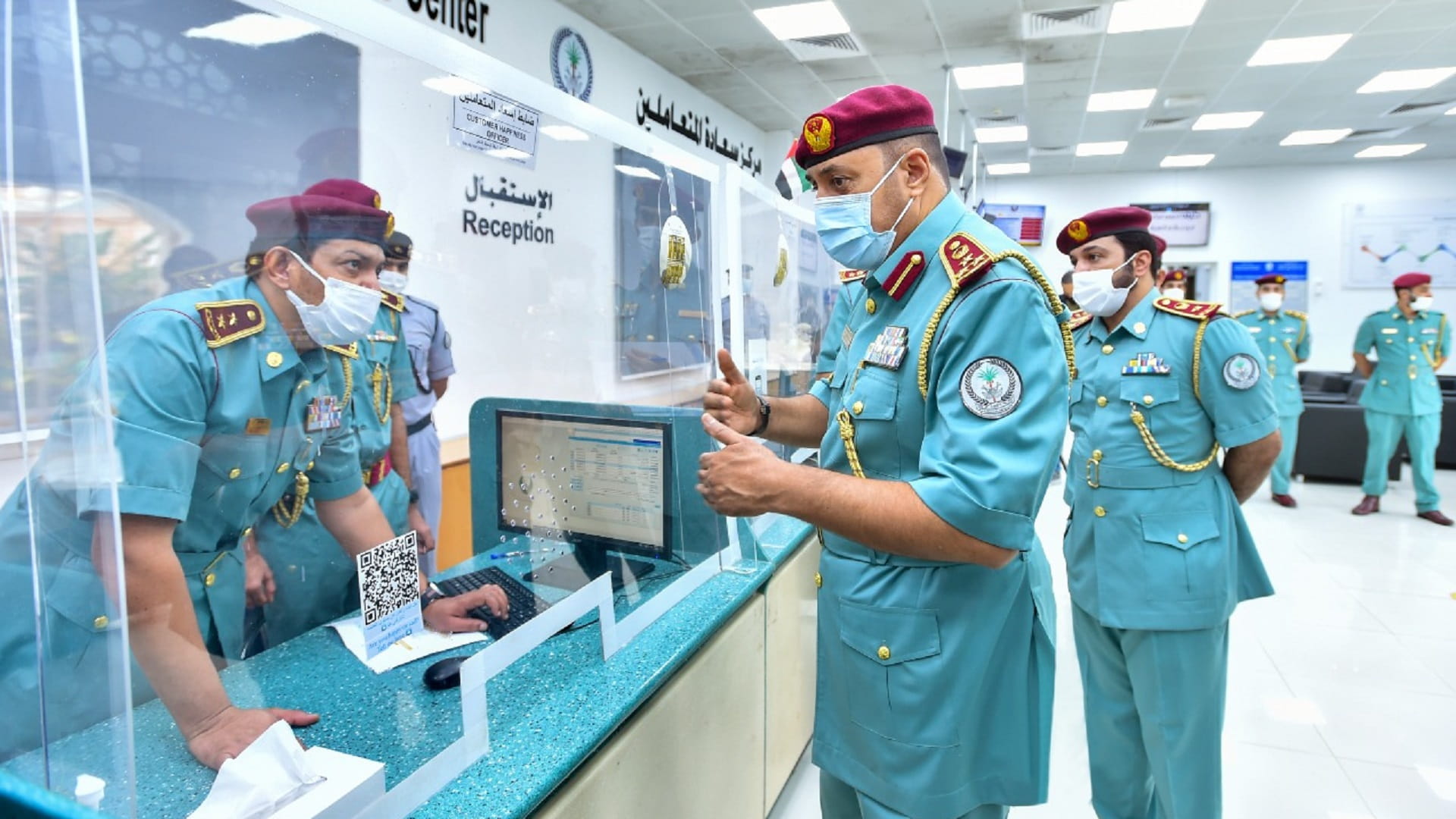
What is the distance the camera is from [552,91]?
1328 millimetres

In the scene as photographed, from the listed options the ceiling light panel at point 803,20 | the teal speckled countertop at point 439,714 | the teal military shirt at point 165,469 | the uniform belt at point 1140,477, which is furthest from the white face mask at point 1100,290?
the ceiling light panel at point 803,20

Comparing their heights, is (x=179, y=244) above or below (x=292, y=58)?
below

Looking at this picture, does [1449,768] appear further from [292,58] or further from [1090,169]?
[1090,169]

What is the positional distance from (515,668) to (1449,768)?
105 inches

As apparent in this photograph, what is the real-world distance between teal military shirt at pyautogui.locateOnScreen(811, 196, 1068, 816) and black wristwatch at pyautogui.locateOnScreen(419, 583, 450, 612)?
0.62m

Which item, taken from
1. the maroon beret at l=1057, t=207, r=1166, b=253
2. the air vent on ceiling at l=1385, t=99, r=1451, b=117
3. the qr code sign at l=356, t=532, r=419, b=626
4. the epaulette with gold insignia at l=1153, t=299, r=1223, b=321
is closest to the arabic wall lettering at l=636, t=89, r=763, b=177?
the maroon beret at l=1057, t=207, r=1166, b=253

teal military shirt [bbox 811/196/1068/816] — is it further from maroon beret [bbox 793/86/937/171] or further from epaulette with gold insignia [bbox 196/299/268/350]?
epaulette with gold insignia [bbox 196/299/268/350]

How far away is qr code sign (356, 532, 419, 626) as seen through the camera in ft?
3.27

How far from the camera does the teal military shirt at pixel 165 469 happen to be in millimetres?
672

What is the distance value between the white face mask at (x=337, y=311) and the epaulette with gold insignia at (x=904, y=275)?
0.72m

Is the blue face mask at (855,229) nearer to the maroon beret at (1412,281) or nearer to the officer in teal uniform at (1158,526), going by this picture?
the officer in teal uniform at (1158,526)

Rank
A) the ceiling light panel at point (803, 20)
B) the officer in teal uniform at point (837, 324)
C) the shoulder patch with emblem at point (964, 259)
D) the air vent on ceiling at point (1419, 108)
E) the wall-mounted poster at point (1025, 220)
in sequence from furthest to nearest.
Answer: the wall-mounted poster at point (1025, 220), the air vent on ceiling at point (1419, 108), the ceiling light panel at point (803, 20), the officer in teal uniform at point (837, 324), the shoulder patch with emblem at point (964, 259)

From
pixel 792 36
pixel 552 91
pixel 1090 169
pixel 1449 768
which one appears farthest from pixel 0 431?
pixel 1090 169

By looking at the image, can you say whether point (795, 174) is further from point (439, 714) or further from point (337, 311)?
point (439, 714)
